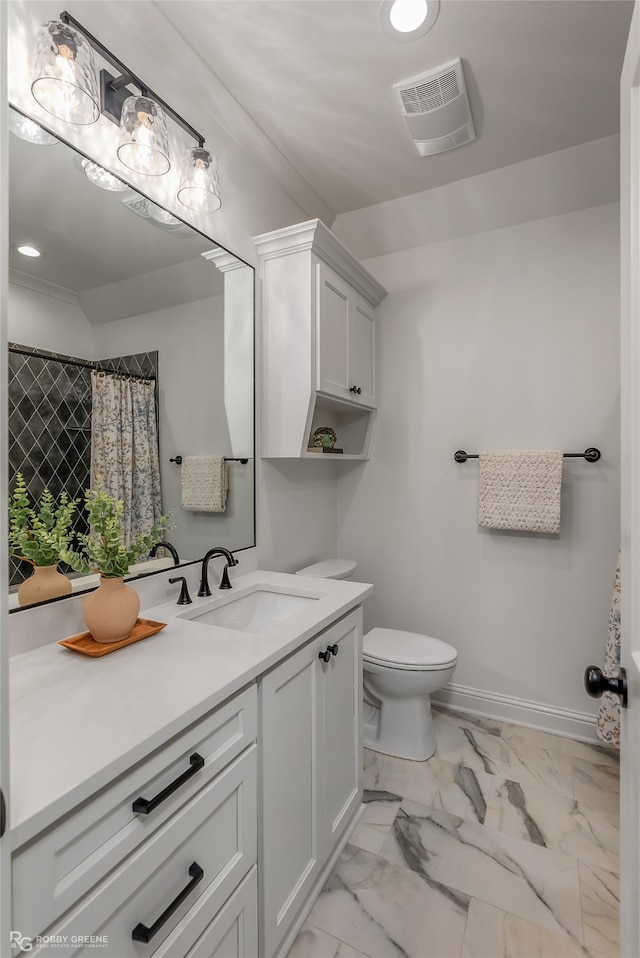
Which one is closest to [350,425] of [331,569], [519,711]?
[331,569]

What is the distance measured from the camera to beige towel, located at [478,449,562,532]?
2156mm

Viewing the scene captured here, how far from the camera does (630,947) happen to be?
800 mm

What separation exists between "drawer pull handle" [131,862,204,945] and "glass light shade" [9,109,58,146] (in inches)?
65.4

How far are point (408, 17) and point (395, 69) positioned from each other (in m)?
0.19

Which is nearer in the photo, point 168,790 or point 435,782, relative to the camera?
point 168,790

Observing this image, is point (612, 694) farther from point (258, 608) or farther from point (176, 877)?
point (176, 877)

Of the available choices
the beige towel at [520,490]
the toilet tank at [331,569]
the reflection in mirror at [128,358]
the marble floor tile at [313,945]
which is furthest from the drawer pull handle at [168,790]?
the beige towel at [520,490]

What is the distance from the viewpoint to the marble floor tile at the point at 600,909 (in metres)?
1.28

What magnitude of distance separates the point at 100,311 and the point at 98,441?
1.24ft

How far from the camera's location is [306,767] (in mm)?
1307

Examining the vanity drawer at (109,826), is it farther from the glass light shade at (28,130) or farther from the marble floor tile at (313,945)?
the glass light shade at (28,130)

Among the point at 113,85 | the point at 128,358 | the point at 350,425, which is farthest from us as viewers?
the point at 350,425

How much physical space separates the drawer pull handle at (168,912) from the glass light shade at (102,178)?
1679 millimetres

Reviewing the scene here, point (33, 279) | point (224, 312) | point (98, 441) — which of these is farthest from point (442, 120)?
point (98, 441)
